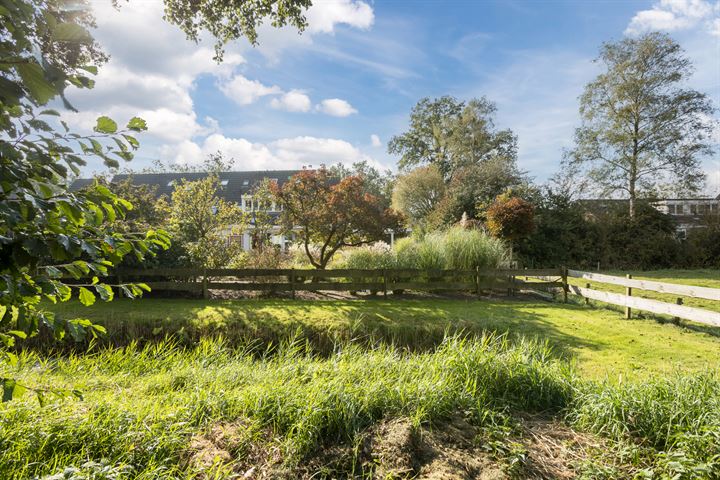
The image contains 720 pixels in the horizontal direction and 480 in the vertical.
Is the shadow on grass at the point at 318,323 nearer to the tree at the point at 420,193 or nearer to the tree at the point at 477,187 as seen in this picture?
the tree at the point at 477,187

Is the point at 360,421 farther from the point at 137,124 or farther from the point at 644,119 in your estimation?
the point at 644,119

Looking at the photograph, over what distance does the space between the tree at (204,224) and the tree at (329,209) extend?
6.50 ft

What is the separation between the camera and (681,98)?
70.6 ft

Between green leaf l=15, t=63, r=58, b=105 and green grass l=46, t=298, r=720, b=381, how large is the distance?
509 centimetres

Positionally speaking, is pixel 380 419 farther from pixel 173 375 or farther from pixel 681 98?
pixel 681 98

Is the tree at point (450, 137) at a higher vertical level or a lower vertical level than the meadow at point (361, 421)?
higher

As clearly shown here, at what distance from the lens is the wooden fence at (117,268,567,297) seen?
10.2m

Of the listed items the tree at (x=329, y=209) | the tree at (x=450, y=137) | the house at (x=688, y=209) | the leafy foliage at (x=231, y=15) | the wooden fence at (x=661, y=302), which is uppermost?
the tree at (x=450, y=137)

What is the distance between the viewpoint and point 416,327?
748cm

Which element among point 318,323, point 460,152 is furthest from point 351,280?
point 460,152

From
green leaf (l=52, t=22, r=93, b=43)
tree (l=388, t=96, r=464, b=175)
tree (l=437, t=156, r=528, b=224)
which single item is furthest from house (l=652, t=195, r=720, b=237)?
green leaf (l=52, t=22, r=93, b=43)

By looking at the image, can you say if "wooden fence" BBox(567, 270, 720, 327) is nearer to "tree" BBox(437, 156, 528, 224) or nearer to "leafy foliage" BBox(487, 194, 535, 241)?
"leafy foliage" BBox(487, 194, 535, 241)

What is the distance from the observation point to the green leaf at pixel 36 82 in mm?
1088

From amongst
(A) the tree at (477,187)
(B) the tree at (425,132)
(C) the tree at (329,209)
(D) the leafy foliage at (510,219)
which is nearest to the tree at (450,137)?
(B) the tree at (425,132)
